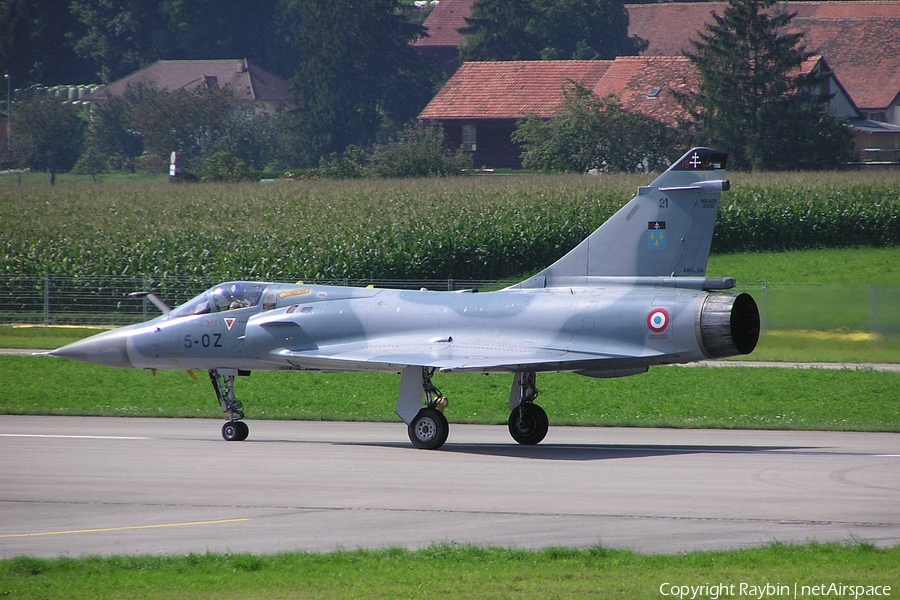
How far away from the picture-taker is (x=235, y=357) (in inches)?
795

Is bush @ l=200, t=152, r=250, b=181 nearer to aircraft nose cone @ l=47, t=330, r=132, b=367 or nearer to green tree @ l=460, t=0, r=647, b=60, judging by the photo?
green tree @ l=460, t=0, r=647, b=60

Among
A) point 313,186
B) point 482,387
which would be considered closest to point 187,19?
point 313,186

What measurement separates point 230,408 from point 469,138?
66.8 meters

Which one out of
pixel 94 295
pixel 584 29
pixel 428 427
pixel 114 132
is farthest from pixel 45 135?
pixel 428 427

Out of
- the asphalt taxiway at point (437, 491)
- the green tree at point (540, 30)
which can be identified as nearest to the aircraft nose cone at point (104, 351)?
the asphalt taxiway at point (437, 491)

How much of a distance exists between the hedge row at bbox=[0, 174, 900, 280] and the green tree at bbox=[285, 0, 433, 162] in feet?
127

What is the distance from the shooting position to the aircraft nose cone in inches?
816

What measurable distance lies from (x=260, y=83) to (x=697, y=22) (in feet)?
125

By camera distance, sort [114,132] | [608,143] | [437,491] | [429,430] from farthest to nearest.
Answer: [114,132] → [608,143] → [429,430] → [437,491]

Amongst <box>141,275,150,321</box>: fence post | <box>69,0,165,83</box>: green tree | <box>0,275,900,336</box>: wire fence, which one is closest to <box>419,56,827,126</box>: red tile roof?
<box>69,0,165,83</box>: green tree

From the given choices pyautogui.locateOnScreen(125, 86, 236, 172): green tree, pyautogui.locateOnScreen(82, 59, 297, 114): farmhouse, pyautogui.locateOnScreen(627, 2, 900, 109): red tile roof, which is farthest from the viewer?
pyautogui.locateOnScreen(82, 59, 297, 114): farmhouse

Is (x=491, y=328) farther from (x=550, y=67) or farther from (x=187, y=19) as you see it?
(x=187, y=19)

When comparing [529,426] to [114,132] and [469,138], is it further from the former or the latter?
[114,132]

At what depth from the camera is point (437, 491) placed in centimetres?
1497
